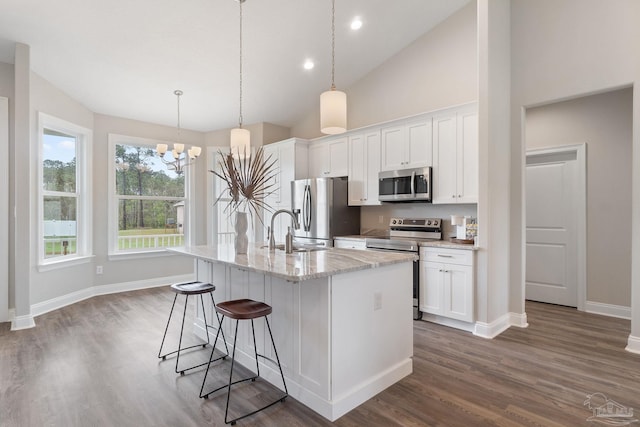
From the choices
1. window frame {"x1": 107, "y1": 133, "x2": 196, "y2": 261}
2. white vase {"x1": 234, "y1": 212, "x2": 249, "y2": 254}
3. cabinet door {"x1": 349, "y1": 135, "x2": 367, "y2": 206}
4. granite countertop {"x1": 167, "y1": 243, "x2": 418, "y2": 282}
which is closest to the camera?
granite countertop {"x1": 167, "y1": 243, "x2": 418, "y2": 282}

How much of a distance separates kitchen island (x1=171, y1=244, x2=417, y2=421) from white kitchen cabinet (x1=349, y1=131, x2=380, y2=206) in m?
2.22

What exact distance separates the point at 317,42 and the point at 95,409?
14.3ft

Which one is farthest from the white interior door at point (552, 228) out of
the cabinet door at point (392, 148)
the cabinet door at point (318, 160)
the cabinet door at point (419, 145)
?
the cabinet door at point (318, 160)

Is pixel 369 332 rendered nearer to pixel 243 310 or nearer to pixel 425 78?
pixel 243 310

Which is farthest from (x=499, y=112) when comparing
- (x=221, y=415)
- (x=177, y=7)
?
(x=221, y=415)

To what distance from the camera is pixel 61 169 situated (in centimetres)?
473

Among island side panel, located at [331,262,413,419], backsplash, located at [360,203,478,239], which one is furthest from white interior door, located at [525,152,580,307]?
island side panel, located at [331,262,413,419]

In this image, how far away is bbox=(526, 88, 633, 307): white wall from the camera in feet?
13.0

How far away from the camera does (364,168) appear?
4855 millimetres

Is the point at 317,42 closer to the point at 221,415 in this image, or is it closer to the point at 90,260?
the point at 221,415

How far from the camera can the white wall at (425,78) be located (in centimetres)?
419

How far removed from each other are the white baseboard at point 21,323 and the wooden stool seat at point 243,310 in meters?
2.97

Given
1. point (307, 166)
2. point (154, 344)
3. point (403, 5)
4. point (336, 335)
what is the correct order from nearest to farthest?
point (336, 335)
point (154, 344)
point (403, 5)
point (307, 166)

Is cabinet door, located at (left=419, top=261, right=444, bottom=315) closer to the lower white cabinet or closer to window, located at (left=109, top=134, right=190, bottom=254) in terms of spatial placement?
the lower white cabinet
